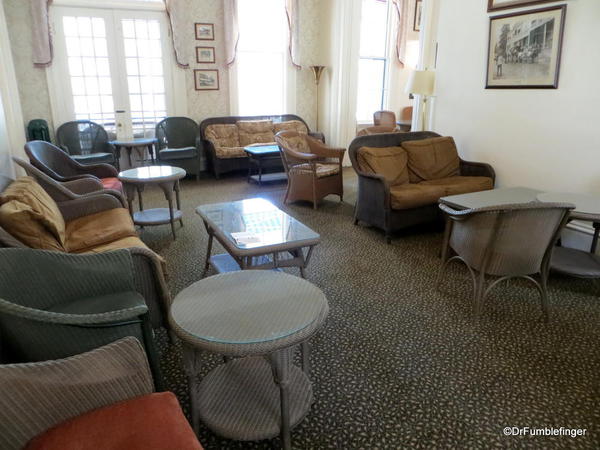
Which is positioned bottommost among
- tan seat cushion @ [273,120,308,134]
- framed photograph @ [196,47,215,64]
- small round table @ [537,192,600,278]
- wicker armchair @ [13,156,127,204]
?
small round table @ [537,192,600,278]

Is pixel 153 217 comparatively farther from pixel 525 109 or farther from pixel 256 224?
pixel 525 109

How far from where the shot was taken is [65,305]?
1.76 metres

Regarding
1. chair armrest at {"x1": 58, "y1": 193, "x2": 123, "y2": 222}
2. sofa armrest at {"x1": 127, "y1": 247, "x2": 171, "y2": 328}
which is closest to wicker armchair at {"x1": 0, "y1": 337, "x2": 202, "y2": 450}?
sofa armrest at {"x1": 127, "y1": 247, "x2": 171, "y2": 328}

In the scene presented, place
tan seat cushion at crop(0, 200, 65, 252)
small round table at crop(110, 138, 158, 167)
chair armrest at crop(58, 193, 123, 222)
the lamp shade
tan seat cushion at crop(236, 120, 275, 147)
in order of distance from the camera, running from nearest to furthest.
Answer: tan seat cushion at crop(0, 200, 65, 252) < chair armrest at crop(58, 193, 123, 222) < the lamp shade < small round table at crop(110, 138, 158, 167) < tan seat cushion at crop(236, 120, 275, 147)

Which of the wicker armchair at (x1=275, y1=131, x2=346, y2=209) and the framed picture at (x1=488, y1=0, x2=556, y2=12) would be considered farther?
the wicker armchair at (x1=275, y1=131, x2=346, y2=209)

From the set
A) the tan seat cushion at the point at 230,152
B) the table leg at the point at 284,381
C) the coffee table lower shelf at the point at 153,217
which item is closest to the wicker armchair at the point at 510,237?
the table leg at the point at 284,381

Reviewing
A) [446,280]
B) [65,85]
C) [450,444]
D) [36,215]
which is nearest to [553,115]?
[446,280]

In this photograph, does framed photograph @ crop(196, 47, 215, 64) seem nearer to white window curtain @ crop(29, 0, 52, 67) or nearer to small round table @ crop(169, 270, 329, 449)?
white window curtain @ crop(29, 0, 52, 67)

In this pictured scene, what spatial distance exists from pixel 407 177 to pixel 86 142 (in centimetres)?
446

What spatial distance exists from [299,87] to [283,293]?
20.3 ft

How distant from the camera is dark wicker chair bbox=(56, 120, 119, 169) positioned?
573 cm

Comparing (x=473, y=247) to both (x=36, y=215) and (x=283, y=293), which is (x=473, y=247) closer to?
(x=283, y=293)

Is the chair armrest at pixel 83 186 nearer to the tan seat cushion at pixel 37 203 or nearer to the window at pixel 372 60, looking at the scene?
the tan seat cushion at pixel 37 203

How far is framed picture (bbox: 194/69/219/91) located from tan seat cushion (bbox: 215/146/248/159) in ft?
3.55
